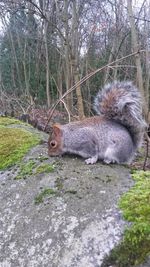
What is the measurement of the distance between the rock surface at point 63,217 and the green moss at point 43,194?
0.8 inches

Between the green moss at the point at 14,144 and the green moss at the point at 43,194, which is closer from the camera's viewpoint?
the green moss at the point at 43,194

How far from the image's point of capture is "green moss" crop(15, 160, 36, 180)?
2363 millimetres

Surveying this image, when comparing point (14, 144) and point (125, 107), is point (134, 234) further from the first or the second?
point (14, 144)

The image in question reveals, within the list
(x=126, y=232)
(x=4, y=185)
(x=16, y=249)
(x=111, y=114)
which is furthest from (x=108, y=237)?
(x=111, y=114)

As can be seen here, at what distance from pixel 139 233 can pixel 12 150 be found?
1398 mm

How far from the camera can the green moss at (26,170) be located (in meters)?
2.36

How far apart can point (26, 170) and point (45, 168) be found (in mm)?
137

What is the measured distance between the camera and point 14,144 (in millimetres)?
2889

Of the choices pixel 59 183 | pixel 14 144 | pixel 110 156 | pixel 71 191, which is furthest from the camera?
pixel 14 144

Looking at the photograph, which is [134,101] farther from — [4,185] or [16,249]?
[16,249]

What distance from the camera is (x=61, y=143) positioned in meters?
2.60

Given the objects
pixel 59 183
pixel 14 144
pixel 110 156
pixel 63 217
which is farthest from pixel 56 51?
pixel 63 217

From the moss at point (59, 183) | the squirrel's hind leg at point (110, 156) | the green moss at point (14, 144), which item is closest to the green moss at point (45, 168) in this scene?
the moss at point (59, 183)

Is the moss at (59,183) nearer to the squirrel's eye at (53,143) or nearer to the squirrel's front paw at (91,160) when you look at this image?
the squirrel's front paw at (91,160)
